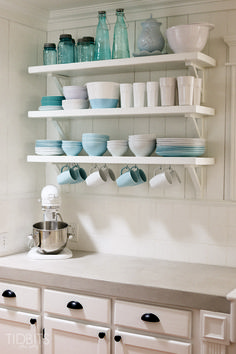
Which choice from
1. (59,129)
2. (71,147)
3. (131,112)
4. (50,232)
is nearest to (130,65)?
(131,112)

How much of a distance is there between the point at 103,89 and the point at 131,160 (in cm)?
44

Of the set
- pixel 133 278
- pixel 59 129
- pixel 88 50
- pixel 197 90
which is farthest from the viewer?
pixel 59 129

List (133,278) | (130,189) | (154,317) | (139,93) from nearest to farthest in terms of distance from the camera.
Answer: (154,317) < (133,278) < (139,93) < (130,189)

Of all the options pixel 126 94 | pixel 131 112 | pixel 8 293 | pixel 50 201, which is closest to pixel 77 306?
pixel 8 293

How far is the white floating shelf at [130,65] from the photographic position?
2699 mm

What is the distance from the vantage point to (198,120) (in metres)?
2.94

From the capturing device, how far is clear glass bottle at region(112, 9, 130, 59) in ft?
9.58

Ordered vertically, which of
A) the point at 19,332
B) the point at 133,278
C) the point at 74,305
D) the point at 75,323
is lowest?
the point at 19,332

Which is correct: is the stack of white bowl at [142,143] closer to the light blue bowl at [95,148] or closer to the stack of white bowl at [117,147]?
the stack of white bowl at [117,147]

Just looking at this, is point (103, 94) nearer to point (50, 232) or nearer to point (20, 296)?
point (50, 232)

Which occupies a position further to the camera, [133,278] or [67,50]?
[67,50]

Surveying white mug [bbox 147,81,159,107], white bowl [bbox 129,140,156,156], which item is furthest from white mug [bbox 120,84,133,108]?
white bowl [bbox 129,140,156,156]

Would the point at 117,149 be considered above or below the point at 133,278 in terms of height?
above

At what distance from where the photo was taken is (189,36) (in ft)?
8.73
